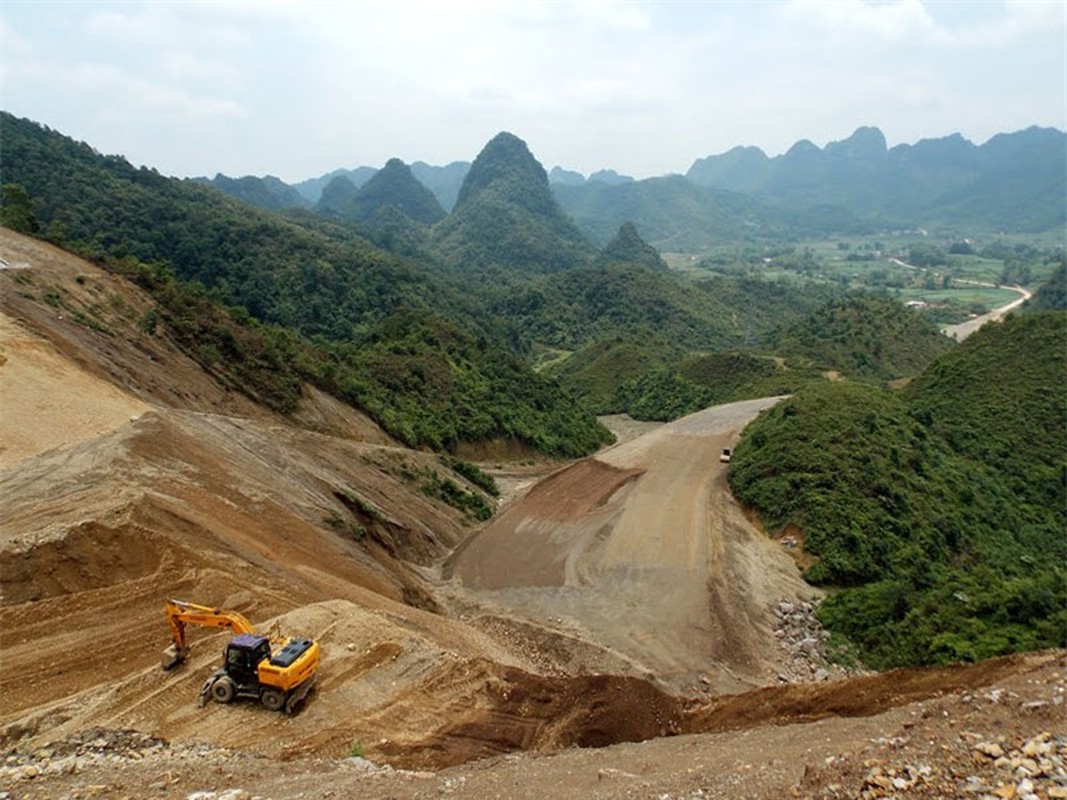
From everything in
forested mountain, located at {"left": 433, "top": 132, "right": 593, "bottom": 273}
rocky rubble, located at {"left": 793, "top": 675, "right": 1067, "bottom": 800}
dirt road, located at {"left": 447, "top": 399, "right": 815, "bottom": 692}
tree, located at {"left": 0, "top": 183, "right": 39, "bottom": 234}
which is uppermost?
forested mountain, located at {"left": 433, "top": 132, "right": 593, "bottom": 273}

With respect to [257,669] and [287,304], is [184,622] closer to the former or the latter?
[257,669]

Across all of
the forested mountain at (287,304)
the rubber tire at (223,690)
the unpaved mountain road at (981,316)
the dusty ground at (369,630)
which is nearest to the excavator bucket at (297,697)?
the dusty ground at (369,630)

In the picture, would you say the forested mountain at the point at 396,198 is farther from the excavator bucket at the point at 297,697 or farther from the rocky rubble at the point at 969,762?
the rocky rubble at the point at 969,762

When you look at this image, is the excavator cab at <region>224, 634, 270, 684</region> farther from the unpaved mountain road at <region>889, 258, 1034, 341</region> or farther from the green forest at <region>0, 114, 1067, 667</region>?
the unpaved mountain road at <region>889, 258, 1034, 341</region>

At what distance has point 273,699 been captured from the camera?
10.8m

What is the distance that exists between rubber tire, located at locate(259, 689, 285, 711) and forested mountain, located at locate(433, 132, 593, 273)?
122 meters

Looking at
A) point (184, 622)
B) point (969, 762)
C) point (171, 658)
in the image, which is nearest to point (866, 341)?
point (969, 762)

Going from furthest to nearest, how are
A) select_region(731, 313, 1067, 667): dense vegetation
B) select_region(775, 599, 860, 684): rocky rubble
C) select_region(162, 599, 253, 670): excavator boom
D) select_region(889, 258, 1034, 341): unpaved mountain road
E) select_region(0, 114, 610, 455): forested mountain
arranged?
select_region(889, 258, 1034, 341): unpaved mountain road < select_region(0, 114, 610, 455): forested mountain < select_region(775, 599, 860, 684): rocky rubble < select_region(731, 313, 1067, 667): dense vegetation < select_region(162, 599, 253, 670): excavator boom

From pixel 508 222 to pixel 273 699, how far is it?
14219 cm

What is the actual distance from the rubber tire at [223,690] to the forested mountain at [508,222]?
122 metres

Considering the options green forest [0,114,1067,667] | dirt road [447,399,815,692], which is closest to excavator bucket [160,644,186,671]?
dirt road [447,399,815,692]

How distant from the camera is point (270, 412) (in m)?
27.0

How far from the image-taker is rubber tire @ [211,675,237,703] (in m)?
10.8

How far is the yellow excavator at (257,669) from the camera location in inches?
418
